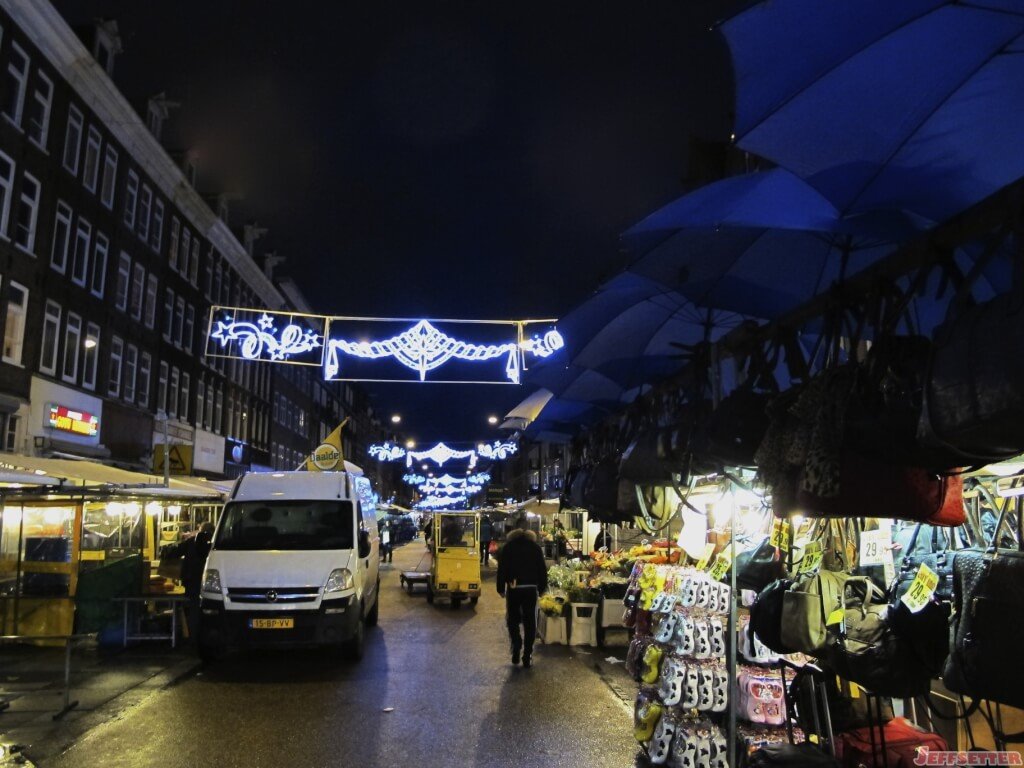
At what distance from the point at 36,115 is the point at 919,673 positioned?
24998 millimetres

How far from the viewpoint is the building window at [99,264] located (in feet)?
85.1

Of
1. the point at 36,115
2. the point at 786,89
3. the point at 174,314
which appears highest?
the point at 36,115

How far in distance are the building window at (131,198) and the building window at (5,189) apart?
7.61m

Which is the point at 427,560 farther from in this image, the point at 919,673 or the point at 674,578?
the point at 919,673

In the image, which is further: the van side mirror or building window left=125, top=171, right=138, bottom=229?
building window left=125, top=171, right=138, bottom=229

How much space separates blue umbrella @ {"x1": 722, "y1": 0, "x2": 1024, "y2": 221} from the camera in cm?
293

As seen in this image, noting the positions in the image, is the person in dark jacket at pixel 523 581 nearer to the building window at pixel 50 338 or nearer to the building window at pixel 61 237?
the building window at pixel 50 338

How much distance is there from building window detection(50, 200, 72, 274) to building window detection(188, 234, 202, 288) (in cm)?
1104

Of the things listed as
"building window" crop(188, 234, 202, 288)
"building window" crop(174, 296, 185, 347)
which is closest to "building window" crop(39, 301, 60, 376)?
"building window" crop(174, 296, 185, 347)

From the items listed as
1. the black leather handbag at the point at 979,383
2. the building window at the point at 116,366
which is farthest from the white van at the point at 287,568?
the building window at the point at 116,366

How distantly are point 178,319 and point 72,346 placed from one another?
9.39m

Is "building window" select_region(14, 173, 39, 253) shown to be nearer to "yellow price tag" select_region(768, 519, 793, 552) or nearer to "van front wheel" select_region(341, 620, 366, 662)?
"van front wheel" select_region(341, 620, 366, 662)

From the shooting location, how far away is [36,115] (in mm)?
22250

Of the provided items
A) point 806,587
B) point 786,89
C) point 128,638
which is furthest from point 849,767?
point 128,638
